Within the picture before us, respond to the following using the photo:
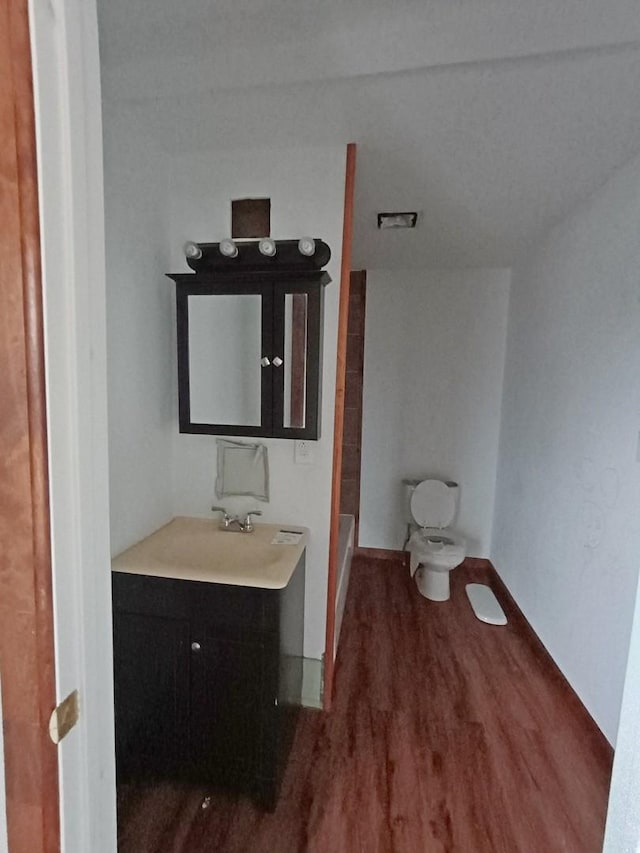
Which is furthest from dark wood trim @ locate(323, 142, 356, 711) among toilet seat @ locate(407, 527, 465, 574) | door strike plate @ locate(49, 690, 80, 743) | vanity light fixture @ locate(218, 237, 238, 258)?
door strike plate @ locate(49, 690, 80, 743)

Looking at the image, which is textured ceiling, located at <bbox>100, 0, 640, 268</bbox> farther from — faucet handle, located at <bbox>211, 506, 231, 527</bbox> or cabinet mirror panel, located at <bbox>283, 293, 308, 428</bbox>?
faucet handle, located at <bbox>211, 506, 231, 527</bbox>

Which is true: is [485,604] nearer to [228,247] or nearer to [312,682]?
[312,682]

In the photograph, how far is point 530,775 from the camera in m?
1.60

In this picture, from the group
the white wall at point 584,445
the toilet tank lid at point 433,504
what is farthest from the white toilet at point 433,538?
the white wall at point 584,445

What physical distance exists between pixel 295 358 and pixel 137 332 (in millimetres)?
636

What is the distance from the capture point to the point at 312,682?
6.23 ft

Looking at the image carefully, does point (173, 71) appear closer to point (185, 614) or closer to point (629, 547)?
point (185, 614)

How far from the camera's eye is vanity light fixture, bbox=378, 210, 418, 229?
231 cm

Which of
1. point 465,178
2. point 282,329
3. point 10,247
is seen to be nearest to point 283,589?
point 282,329

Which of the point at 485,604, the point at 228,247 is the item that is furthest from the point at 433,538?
the point at 228,247

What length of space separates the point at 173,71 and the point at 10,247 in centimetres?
120

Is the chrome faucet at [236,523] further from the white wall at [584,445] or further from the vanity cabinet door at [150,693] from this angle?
the white wall at [584,445]

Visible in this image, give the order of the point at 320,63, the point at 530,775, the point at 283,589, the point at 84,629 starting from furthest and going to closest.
Result: the point at 530,775 < the point at 283,589 < the point at 320,63 < the point at 84,629

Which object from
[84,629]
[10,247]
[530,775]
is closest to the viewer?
[10,247]
